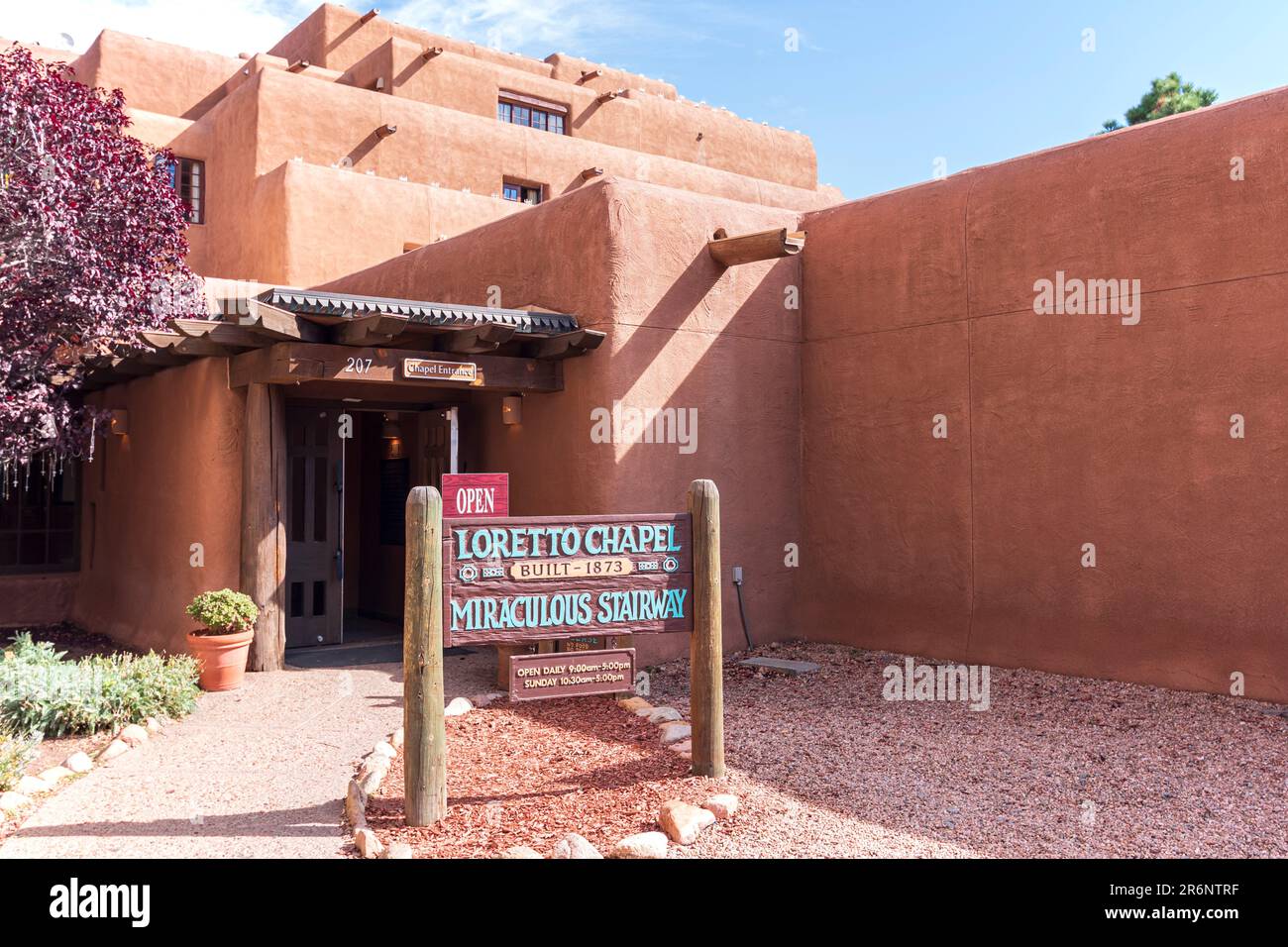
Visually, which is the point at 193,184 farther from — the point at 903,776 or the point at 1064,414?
the point at 903,776

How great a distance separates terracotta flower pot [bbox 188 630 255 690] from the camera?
8266 millimetres

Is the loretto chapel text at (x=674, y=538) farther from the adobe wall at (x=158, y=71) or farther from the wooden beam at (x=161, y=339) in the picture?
the adobe wall at (x=158, y=71)

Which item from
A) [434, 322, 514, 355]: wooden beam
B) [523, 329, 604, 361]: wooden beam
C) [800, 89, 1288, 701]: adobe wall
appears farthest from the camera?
[523, 329, 604, 361]: wooden beam

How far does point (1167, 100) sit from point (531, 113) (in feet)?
60.2

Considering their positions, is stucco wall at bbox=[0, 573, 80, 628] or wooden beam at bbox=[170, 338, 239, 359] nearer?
wooden beam at bbox=[170, 338, 239, 359]

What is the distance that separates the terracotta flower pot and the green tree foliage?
84.0ft

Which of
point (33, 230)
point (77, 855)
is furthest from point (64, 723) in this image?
point (33, 230)

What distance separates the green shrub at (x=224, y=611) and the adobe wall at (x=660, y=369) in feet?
9.16

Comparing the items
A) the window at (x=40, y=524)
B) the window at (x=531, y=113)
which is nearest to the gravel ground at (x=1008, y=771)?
the window at (x=40, y=524)

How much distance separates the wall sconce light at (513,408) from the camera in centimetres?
981

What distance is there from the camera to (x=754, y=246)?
912cm

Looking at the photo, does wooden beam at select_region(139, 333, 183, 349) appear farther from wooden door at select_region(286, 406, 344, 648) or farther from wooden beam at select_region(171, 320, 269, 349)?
wooden door at select_region(286, 406, 344, 648)

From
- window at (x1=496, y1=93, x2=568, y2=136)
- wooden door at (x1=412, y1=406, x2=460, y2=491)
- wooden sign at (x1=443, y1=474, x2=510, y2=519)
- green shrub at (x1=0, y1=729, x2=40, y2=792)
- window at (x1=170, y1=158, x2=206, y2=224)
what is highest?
window at (x1=496, y1=93, x2=568, y2=136)

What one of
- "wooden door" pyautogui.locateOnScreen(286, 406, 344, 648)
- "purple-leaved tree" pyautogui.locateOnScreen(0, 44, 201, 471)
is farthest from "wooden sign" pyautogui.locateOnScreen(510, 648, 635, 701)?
"wooden door" pyautogui.locateOnScreen(286, 406, 344, 648)
